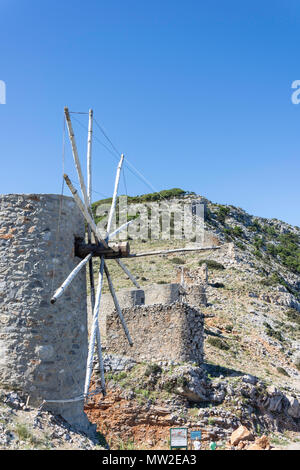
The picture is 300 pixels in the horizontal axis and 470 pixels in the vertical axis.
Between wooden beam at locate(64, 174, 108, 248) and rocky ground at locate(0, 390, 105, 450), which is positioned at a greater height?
wooden beam at locate(64, 174, 108, 248)

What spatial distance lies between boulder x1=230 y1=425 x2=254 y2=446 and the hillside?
426mm

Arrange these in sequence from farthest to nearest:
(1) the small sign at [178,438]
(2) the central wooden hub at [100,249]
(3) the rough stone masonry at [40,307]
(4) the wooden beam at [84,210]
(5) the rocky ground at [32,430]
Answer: (1) the small sign at [178,438]
(2) the central wooden hub at [100,249]
(4) the wooden beam at [84,210]
(3) the rough stone masonry at [40,307]
(5) the rocky ground at [32,430]

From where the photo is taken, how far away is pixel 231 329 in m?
29.0

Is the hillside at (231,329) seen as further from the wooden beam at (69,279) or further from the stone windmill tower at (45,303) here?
the wooden beam at (69,279)

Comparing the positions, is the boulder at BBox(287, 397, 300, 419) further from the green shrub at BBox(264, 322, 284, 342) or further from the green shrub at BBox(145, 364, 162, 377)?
the green shrub at BBox(264, 322, 284, 342)

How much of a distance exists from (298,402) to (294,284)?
38790mm

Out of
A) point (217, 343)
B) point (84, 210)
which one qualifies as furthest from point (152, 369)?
point (217, 343)

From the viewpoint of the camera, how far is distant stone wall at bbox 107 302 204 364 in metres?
17.2

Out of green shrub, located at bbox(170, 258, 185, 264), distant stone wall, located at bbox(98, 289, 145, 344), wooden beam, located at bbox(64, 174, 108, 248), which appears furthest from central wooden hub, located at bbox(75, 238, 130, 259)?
green shrub, located at bbox(170, 258, 185, 264)

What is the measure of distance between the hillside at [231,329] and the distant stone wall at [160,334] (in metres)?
1.04

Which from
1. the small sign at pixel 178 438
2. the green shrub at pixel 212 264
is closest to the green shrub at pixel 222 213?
the green shrub at pixel 212 264

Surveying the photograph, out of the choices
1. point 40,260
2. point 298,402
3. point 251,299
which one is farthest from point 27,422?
point 251,299

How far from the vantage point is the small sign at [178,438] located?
12.9 metres

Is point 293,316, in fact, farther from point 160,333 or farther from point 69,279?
point 69,279
